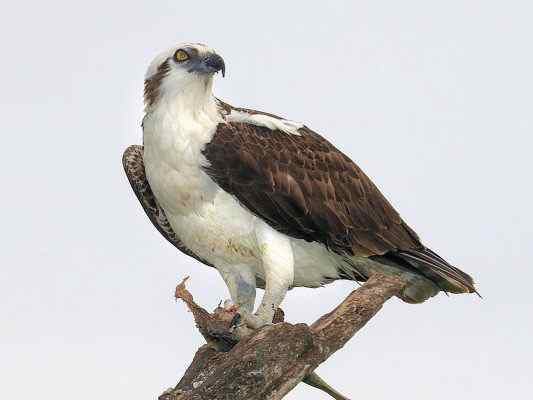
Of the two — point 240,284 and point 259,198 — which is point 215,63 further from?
point 240,284

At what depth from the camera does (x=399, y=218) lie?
520 inches

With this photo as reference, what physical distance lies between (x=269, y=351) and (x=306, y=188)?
8.27 feet

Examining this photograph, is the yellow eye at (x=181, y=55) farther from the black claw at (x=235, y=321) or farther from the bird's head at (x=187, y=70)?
the black claw at (x=235, y=321)

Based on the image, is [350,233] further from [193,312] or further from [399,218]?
[193,312]

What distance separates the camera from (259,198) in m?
12.0

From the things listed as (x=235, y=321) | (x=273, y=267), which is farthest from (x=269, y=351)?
(x=273, y=267)

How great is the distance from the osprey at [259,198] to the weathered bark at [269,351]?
53cm

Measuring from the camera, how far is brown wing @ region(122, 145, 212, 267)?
13258 millimetres

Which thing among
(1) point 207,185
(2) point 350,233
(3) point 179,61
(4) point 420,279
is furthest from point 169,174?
(4) point 420,279

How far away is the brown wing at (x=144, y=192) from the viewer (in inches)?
522

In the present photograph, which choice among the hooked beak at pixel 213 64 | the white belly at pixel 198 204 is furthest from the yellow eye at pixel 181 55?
the white belly at pixel 198 204

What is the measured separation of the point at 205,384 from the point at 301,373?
3.44 feet

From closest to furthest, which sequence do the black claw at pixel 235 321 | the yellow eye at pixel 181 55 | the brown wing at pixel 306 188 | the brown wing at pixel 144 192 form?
the black claw at pixel 235 321 < the brown wing at pixel 306 188 < the yellow eye at pixel 181 55 < the brown wing at pixel 144 192

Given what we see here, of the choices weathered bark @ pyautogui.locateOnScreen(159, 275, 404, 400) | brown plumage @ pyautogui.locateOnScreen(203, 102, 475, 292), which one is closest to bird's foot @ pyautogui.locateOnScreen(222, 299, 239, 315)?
weathered bark @ pyautogui.locateOnScreen(159, 275, 404, 400)
